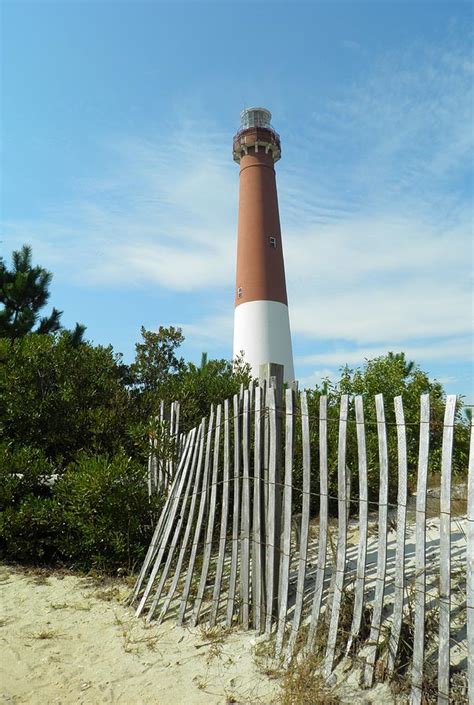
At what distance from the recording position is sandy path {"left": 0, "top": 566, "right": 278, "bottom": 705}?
2996mm

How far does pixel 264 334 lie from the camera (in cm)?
1780

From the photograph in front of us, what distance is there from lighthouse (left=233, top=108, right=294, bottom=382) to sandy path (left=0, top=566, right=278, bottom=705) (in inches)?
521

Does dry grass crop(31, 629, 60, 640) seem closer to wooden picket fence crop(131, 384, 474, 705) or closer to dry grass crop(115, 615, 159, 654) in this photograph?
dry grass crop(115, 615, 159, 654)

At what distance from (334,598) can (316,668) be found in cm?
38

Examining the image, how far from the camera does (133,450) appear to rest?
7.08 meters

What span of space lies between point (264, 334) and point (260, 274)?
221cm

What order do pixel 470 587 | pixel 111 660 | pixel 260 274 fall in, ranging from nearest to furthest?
pixel 470 587 < pixel 111 660 < pixel 260 274

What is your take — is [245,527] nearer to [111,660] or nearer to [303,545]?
[303,545]

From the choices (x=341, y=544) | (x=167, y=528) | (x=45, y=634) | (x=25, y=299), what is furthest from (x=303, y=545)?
(x=25, y=299)

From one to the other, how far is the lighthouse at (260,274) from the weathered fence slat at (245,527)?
43.5ft

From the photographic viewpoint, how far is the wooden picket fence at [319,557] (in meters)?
2.59

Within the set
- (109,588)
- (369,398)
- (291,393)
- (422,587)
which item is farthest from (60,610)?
(369,398)

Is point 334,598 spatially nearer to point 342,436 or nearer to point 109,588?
point 342,436

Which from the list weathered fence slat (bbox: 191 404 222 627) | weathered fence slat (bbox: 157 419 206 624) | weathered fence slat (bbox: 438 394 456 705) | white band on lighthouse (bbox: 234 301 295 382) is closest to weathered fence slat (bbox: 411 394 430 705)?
weathered fence slat (bbox: 438 394 456 705)
